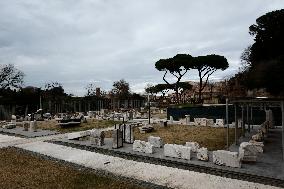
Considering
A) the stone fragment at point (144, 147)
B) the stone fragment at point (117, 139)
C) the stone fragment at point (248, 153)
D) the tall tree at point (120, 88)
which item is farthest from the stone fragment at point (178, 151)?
the tall tree at point (120, 88)

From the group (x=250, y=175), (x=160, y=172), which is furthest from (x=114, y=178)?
(x=250, y=175)

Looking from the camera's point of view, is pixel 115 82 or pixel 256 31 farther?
pixel 115 82

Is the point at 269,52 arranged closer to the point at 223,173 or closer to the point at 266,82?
the point at 266,82

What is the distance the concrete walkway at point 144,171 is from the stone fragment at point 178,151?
1.02m

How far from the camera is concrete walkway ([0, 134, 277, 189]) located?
9.59m

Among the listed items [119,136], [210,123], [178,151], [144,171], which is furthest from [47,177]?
[210,123]

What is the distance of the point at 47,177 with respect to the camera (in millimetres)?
10953

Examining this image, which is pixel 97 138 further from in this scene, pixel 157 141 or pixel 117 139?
pixel 157 141

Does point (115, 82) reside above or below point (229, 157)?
above

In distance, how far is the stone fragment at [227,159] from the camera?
10.8 m

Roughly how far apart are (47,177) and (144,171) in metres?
3.61

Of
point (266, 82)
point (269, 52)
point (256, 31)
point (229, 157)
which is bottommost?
point (229, 157)

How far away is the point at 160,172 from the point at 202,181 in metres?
1.78

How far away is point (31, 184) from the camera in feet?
33.4
